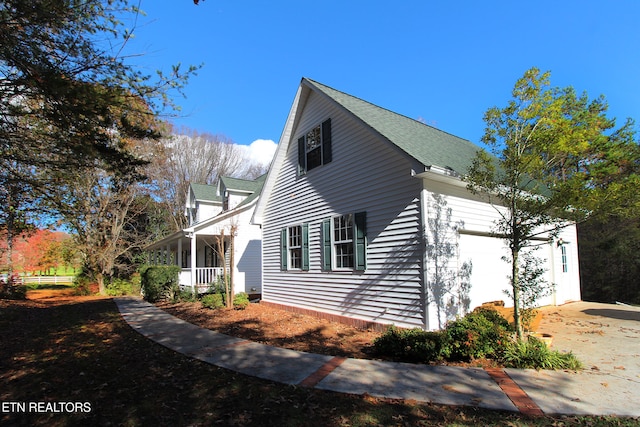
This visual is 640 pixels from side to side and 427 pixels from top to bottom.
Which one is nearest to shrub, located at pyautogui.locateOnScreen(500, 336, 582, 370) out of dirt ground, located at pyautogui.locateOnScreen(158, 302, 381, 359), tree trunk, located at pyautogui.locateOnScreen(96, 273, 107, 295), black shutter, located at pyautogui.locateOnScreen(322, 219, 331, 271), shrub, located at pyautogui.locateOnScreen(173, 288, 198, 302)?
dirt ground, located at pyautogui.locateOnScreen(158, 302, 381, 359)

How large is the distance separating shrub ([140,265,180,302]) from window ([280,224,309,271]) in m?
6.30

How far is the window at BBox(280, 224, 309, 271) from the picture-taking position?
36.6ft

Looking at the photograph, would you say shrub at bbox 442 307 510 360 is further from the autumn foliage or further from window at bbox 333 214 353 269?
the autumn foliage

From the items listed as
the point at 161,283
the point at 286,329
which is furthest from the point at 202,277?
the point at 286,329

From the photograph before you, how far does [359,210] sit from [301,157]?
3.69 metres

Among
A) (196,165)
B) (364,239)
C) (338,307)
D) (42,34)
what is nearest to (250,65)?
(42,34)

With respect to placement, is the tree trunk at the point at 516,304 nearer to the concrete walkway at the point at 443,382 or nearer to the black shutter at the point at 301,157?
the concrete walkway at the point at 443,382

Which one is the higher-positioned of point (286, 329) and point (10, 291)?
point (286, 329)

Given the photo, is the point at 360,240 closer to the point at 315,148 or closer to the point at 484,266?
the point at 484,266

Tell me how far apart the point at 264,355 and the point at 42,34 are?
261 inches

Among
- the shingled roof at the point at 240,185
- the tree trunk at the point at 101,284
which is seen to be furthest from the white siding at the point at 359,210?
the tree trunk at the point at 101,284

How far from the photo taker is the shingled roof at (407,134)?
25.9ft

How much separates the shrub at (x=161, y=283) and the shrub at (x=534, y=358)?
14.0 m

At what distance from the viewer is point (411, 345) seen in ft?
19.6
